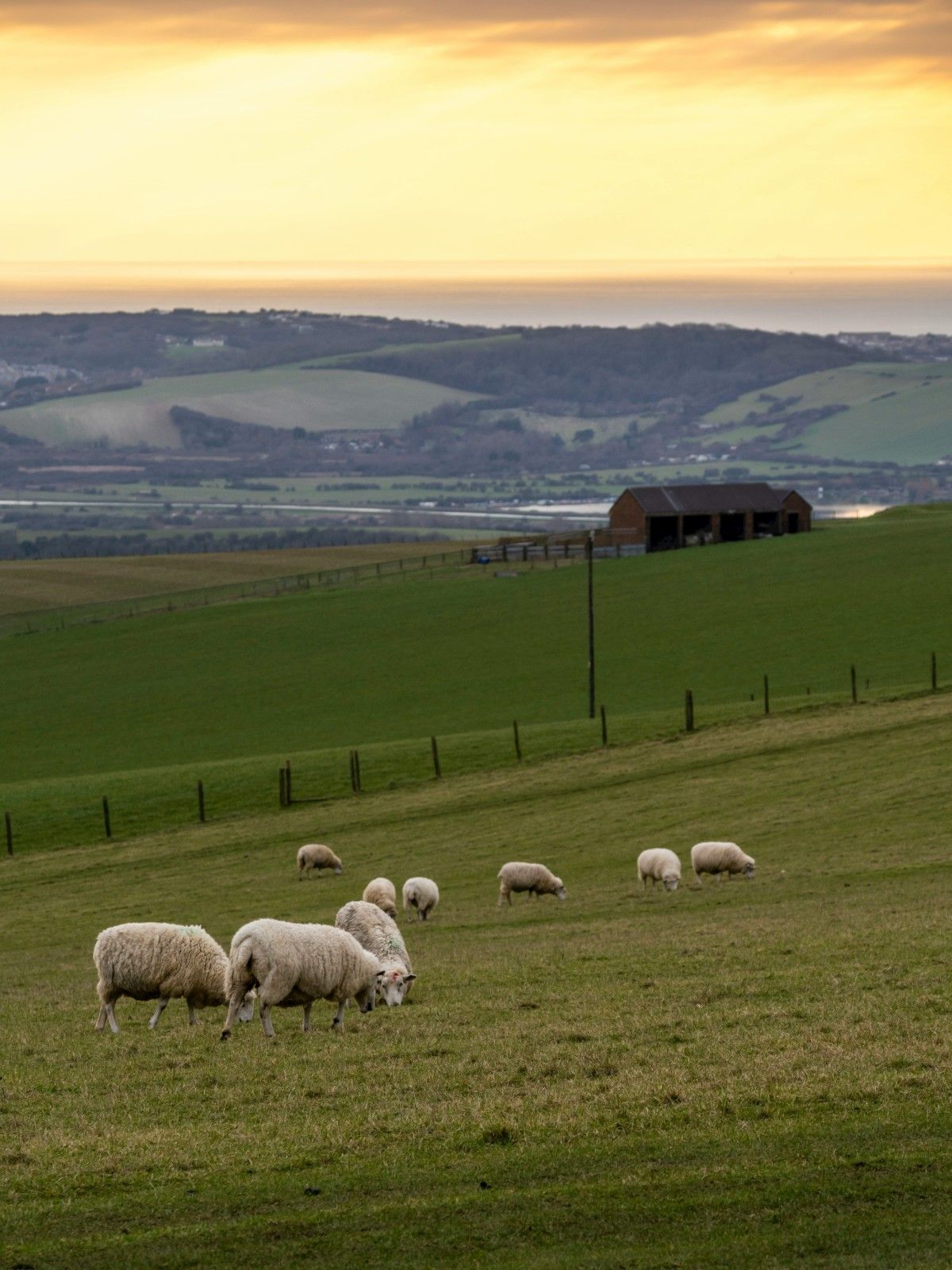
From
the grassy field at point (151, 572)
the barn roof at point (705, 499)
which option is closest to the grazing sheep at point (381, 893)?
the grassy field at point (151, 572)

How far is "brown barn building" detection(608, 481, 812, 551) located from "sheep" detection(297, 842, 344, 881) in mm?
82925

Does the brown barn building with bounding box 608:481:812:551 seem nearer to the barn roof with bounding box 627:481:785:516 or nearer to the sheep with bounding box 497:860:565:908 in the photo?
the barn roof with bounding box 627:481:785:516

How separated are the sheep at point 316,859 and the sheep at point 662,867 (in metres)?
7.79

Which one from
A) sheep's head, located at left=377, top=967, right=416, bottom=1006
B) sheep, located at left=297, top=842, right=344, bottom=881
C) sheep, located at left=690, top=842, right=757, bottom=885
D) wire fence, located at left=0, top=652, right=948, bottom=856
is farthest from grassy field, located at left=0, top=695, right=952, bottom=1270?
wire fence, located at left=0, top=652, right=948, bottom=856

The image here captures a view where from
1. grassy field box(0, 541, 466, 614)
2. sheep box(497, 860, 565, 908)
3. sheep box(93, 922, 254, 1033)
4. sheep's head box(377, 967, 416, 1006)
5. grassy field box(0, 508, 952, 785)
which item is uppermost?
sheep box(93, 922, 254, 1033)

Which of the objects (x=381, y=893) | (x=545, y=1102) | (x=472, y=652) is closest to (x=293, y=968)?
(x=545, y=1102)

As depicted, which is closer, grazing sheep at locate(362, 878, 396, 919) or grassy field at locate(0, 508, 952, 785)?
grazing sheep at locate(362, 878, 396, 919)

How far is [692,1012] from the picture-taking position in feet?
60.2

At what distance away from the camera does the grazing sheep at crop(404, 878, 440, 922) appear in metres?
30.5

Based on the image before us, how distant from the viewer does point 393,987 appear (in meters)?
20.0

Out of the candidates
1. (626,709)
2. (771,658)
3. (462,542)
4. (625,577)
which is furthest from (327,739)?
(462,542)

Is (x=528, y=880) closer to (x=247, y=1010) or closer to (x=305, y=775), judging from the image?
(x=247, y=1010)

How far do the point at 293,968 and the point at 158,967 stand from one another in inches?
73.0

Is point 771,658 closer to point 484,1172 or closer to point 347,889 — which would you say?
point 347,889
